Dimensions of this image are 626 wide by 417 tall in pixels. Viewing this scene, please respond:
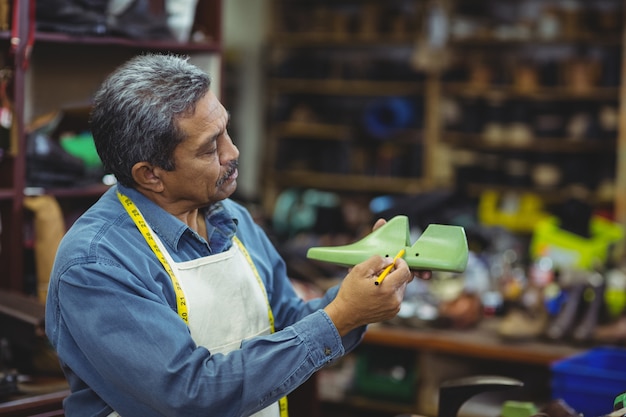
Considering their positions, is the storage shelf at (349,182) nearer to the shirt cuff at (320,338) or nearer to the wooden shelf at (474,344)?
the wooden shelf at (474,344)

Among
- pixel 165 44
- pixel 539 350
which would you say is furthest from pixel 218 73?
pixel 539 350

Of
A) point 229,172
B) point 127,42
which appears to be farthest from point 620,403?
point 127,42

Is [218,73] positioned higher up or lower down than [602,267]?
higher up

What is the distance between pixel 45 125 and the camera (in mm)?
3574

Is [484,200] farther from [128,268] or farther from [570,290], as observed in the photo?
[128,268]

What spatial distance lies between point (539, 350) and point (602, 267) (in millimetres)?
861

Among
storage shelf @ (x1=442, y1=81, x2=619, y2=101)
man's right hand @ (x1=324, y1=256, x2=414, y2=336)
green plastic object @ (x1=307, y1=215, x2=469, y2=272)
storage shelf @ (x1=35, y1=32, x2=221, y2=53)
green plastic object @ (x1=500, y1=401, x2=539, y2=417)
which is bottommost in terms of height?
green plastic object @ (x1=500, y1=401, x2=539, y2=417)

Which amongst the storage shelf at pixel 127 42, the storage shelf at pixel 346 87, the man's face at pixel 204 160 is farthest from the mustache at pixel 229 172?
the storage shelf at pixel 346 87

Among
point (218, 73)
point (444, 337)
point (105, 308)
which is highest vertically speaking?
point (218, 73)

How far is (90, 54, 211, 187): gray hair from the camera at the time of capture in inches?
73.7

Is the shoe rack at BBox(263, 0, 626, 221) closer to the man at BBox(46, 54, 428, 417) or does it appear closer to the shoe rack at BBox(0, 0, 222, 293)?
the shoe rack at BBox(0, 0, 222, 293)

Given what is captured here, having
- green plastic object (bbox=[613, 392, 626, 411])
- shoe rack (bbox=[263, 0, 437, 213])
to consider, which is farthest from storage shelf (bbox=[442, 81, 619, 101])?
green plastic object (bbox=[613, 392, 626, 411])

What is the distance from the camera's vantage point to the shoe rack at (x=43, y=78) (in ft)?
10.6

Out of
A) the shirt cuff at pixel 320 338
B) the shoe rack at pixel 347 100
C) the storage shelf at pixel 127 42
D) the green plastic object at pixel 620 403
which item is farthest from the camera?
the shoe rack at pixel 347 100
